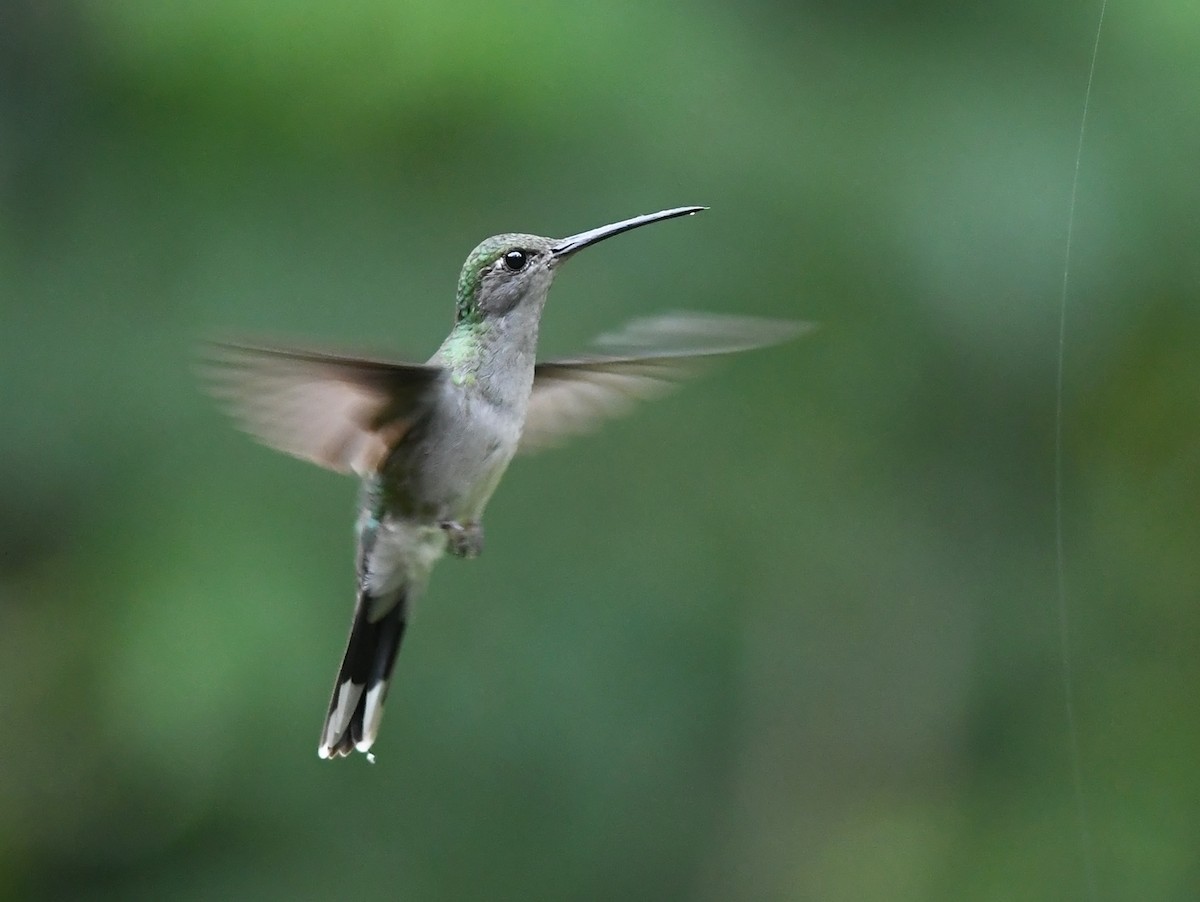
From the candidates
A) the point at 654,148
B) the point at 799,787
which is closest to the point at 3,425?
the point at 654,148

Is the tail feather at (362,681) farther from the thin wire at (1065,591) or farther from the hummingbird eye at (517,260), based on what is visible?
the thin wire at (1065,591)

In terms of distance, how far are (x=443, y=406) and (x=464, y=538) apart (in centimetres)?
15

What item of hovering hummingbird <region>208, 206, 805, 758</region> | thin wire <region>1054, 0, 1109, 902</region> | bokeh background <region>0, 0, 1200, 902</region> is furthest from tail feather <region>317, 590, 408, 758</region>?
thin wire <region>1054, 0, 1109, 902</region>

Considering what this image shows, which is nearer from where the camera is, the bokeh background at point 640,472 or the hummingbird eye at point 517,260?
the hummingbird eye at point 517,260

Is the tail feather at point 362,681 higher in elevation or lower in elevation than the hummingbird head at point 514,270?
lower

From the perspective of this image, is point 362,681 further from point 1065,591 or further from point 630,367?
point 1065,591

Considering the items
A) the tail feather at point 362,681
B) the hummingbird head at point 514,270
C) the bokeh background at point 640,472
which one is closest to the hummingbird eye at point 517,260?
the hummingbird head at point 514,270

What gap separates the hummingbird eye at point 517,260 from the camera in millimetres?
1536

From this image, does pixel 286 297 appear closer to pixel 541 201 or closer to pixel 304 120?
pixel 304 120

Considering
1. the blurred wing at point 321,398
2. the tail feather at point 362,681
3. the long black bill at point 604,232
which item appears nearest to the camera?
the blurred wing at point 321,398

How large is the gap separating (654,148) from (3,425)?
126 centimetres

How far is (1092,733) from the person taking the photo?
8.79ft

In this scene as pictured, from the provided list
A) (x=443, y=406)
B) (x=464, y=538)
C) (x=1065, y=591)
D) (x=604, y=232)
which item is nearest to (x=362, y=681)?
(x=464, y=538)

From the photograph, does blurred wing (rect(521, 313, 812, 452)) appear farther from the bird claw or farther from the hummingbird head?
the bird claw
